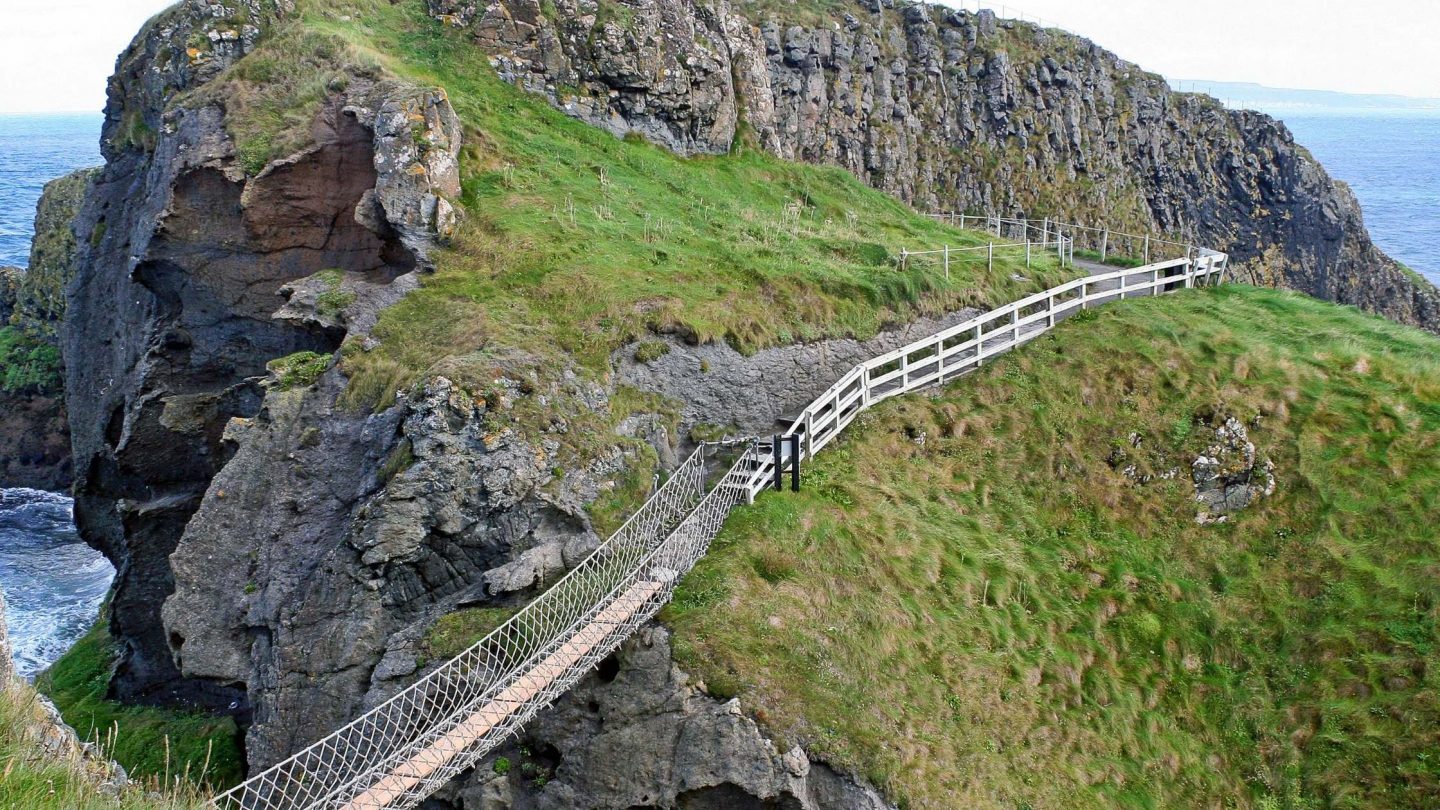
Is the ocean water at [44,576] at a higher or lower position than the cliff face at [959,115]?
lower

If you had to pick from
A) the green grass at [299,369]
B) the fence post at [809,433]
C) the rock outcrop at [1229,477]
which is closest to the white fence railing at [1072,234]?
the rock outcrop at [1229,477]

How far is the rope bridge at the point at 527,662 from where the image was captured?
497 inches

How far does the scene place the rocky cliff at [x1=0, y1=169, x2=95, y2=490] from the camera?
48.7 m

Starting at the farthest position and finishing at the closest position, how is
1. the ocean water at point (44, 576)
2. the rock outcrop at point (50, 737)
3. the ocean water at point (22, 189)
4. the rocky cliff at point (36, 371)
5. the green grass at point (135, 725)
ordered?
the ocean water at point (22, 189)
the rocky cliff at point (36, 371)
the ocean water at point (44, 576)
the green grass at point (135, 725)
the rock outcrop at point (50, 737)

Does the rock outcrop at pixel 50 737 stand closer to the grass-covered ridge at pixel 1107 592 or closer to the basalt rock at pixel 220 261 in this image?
the grass-covered ridge at pixel 1107 592

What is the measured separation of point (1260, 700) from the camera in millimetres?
17125

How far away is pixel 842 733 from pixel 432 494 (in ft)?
23.5

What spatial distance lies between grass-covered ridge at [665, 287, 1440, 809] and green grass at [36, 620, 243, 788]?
41.3ft

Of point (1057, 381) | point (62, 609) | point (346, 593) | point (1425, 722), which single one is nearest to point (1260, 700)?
point (1425, 722)

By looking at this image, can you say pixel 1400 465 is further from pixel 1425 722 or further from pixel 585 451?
pixel 585 451

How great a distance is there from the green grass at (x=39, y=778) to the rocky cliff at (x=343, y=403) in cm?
610

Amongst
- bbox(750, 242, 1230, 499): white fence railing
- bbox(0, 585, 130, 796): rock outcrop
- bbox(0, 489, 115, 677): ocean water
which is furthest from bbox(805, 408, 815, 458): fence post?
bbox(0, 489, 115, 677): ocean water

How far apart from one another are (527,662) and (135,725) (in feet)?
52.0

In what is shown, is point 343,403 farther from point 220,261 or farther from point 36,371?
point 36,371
